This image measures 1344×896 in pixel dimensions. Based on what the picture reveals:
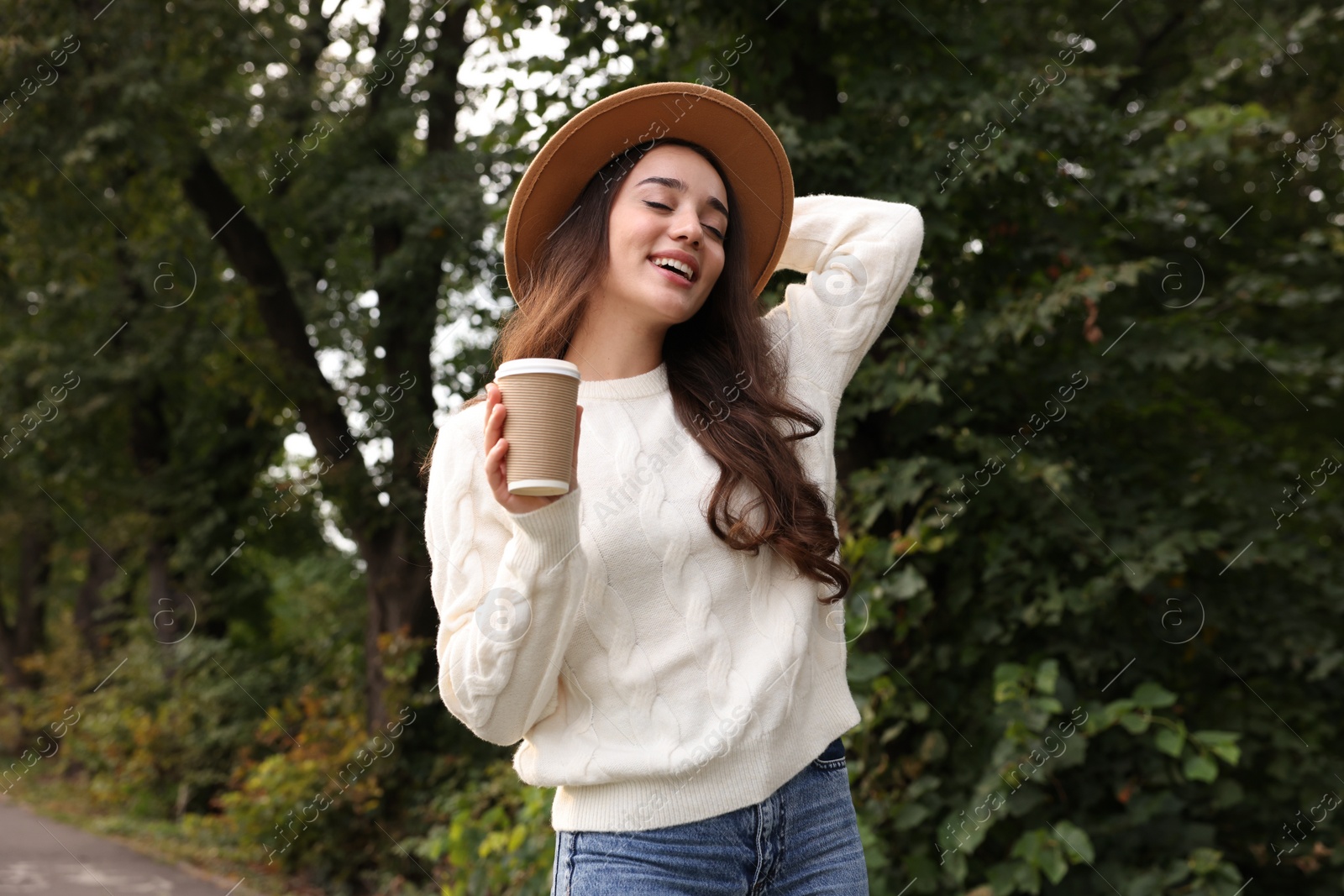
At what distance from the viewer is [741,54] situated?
4.34m

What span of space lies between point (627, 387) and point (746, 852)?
74cm

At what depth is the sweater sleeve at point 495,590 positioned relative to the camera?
1427 mm

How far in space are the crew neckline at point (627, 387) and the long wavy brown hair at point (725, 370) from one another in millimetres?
27

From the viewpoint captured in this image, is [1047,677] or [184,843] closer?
[1047,677]

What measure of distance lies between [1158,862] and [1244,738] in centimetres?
73

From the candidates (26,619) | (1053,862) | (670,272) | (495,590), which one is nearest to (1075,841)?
(1053,862)

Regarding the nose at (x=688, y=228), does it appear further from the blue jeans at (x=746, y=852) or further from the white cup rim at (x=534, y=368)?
the blue jeans at (x=746, y=852)

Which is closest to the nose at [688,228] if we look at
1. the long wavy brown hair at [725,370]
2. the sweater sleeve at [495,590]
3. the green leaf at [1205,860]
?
the long wavy brown hair at [725,370]

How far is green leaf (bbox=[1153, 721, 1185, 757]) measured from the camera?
3.43 meters

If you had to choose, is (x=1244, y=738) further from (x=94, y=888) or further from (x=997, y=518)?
(x=94, y=888)

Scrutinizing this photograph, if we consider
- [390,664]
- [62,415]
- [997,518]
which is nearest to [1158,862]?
[997,518]

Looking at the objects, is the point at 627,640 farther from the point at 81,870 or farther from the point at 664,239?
the point at 81,870

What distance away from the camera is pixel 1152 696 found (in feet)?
11.6

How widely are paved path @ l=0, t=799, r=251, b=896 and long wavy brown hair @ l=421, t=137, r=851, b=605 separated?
559cm
